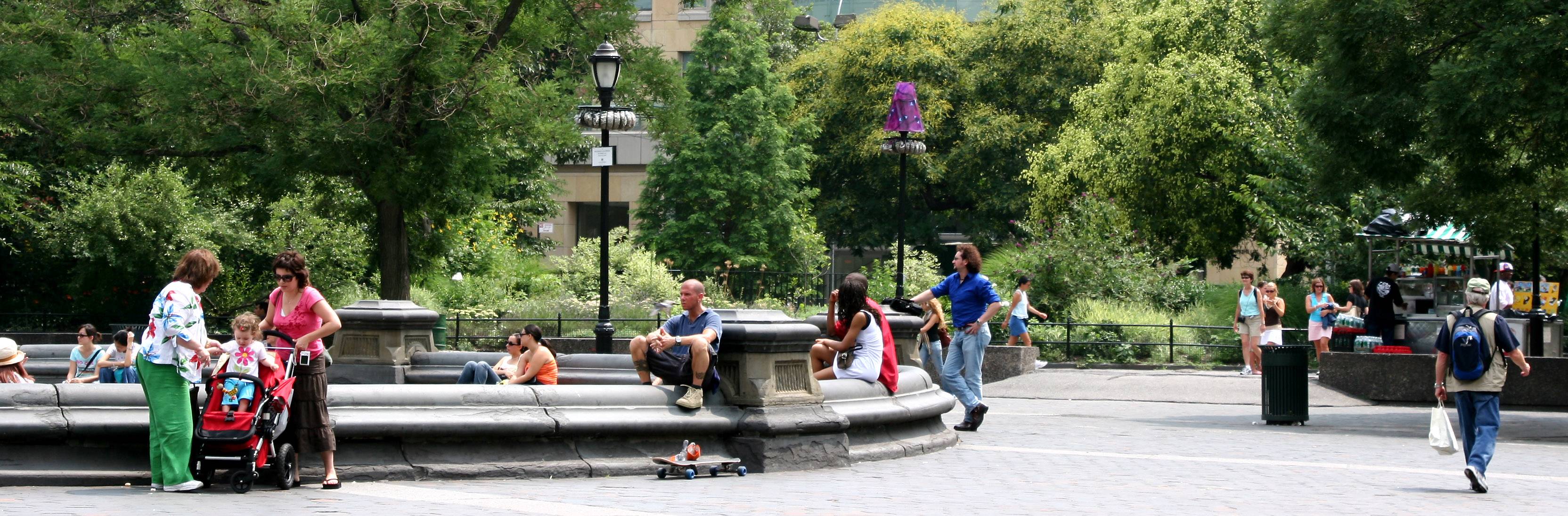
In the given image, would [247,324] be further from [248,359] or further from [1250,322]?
[1250,322]

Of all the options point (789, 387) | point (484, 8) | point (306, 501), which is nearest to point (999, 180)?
point (484, 8)

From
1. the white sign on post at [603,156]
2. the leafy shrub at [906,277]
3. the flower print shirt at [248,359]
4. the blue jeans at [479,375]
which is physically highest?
the white sign on post at [603,156]

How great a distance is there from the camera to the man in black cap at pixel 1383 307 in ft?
66.2

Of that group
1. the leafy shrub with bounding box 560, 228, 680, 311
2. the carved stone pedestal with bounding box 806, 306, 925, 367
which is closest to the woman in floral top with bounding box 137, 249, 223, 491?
the carved stone pedestal with bounding box 806, 306, 925, 367

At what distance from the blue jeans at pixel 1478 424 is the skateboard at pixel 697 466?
4745mm

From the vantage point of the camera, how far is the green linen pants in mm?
8844

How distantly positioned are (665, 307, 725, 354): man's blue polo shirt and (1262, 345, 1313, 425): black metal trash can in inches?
280

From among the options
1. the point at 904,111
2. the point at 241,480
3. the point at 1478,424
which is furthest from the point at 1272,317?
the point at 241,480

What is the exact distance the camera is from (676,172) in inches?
1702

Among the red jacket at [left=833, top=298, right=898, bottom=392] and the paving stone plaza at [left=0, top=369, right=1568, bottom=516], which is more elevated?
the red jacket at [left=833, top=298, right=898, bottom=392]

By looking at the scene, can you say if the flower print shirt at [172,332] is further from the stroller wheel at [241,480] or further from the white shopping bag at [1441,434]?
the white shopping bag at [1441,434]

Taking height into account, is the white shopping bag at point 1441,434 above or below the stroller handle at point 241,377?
below

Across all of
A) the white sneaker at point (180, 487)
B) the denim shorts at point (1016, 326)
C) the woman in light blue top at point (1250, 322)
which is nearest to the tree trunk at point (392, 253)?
the denim shorts at point (1016, 326)

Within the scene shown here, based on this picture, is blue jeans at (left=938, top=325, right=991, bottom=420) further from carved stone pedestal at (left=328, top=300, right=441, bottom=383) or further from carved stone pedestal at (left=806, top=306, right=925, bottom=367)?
carved stone pedestal at (left=328, top=300, right=441, bottom=383)
